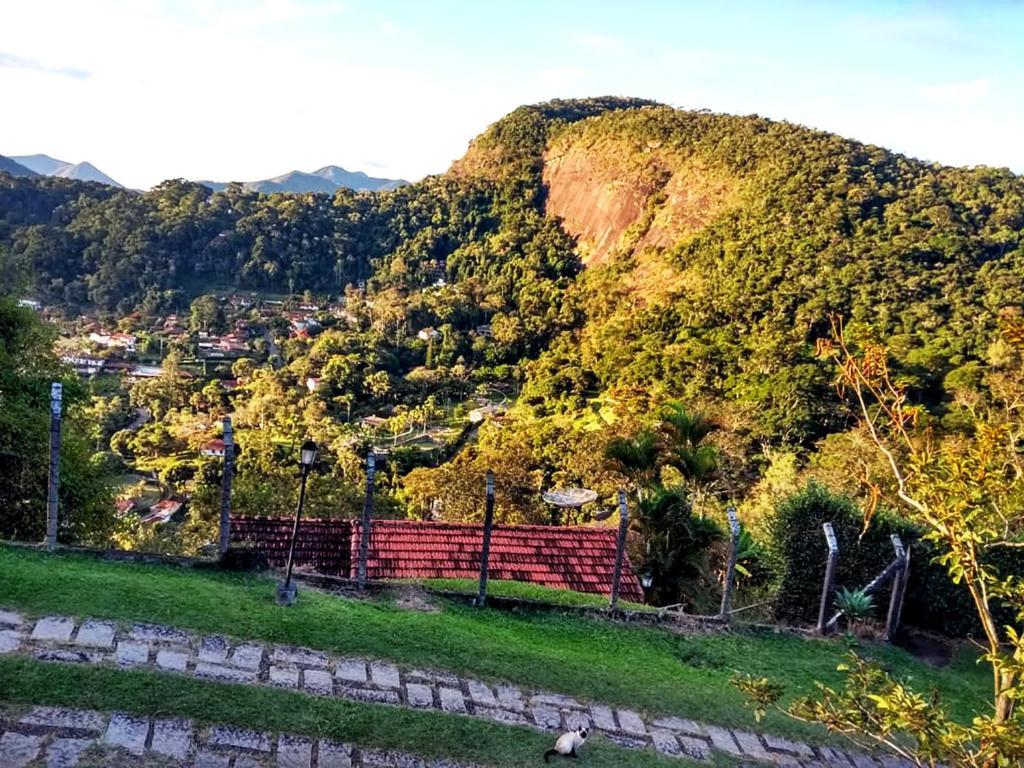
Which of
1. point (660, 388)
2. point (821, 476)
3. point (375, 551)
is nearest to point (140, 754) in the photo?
point (375, 551)

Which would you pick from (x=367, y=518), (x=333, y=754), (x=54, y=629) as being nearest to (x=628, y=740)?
(x=333, y=754)

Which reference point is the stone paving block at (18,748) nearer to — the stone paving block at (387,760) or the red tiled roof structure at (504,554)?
the stone paving block at (387,760)

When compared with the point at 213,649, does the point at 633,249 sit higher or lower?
higher

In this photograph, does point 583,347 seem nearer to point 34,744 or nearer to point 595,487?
point 595,487

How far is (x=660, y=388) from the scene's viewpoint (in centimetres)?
3831

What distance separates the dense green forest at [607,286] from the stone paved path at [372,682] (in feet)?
11.1

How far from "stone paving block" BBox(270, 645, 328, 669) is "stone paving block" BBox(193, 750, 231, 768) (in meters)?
1.09

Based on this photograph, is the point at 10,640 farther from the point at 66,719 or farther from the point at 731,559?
the point at 731,559

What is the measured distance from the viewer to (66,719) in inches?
152

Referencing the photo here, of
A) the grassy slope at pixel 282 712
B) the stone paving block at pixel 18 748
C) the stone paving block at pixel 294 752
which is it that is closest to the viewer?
the stone paving block at pixel 18 748

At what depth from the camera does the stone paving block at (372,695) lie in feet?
15.6

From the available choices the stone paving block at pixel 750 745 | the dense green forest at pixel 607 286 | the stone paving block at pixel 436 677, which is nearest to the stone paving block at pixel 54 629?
the stone paving block at pixel 436 677

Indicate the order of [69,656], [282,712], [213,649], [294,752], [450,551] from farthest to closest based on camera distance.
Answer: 1. [450,551]
2. [213,649]
3. [69,656]
4. [282,712]
5. [294,752]

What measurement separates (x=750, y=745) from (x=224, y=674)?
3874 millimetres
